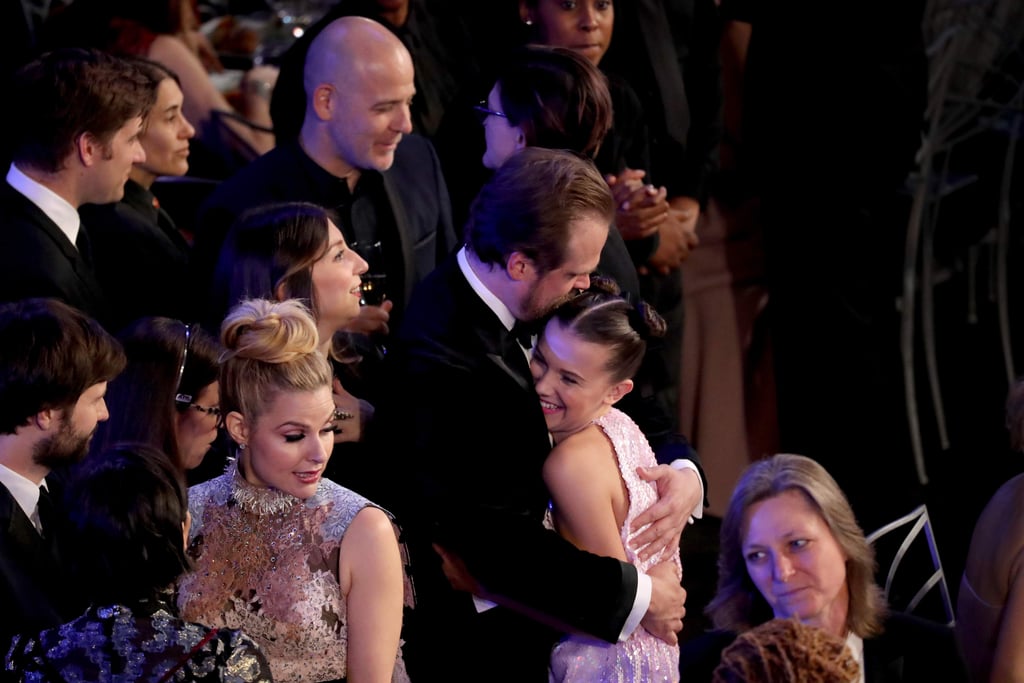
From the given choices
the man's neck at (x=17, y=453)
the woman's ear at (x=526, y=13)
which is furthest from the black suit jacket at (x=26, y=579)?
the woman's ear at (x=526, y=13)

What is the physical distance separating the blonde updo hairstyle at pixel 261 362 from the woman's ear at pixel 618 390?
59 cm

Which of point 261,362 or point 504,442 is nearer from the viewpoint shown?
point 261,362

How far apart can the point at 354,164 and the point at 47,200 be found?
73 centimetres

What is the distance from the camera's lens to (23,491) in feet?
8.89

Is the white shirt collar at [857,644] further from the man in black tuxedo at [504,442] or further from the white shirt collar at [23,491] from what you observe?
the white shirt collar at [23,491]

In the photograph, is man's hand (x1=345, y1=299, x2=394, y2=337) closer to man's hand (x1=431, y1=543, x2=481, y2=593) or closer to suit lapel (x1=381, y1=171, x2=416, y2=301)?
suit lapel (x1=381, y1=171, x2=416, y2=301)

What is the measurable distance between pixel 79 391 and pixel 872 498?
3.06 m

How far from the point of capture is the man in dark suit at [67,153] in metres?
3.35

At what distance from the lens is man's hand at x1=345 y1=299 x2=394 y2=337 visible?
10.9 ft

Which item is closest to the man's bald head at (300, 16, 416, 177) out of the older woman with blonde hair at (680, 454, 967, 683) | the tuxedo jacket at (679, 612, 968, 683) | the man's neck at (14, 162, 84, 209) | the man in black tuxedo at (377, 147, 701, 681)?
the man's neck at (14, 162, 84, 209)

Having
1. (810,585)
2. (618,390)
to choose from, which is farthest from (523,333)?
(810,585)

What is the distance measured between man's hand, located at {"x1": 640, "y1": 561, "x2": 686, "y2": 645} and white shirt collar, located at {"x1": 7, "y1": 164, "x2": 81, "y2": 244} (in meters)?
1.61

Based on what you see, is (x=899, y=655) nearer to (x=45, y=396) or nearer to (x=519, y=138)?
(x=519, y=138)

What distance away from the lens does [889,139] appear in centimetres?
495
